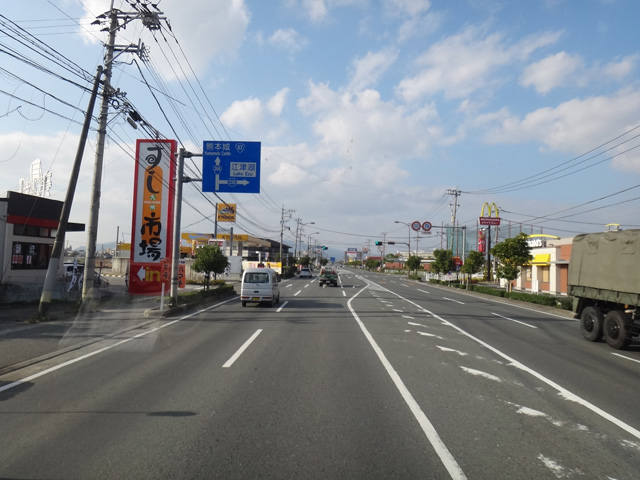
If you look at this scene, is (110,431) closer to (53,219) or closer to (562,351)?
(562,351)

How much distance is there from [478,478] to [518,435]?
4.50ft

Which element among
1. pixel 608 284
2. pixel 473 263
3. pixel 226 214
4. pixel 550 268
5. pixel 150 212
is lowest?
pixel 608 284

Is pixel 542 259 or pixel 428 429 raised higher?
pixel 542 259

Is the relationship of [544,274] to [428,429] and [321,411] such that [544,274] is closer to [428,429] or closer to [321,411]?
[428,429]

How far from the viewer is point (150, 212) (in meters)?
23.6

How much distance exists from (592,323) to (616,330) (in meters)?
1.02

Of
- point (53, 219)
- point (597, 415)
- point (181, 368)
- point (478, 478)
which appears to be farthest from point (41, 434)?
point (53, 219)

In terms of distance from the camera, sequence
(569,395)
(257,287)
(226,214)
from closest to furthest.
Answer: (569,395) → (257,287) → (226,214)

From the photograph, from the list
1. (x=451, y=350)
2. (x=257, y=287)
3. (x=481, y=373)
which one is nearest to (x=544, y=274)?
(x=257, y=287)

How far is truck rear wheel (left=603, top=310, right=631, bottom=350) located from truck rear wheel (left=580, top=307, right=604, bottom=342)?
0.78ft

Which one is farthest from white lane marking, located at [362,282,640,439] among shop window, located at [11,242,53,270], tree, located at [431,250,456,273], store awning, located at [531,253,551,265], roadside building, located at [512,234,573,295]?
tree, located at [431,250,456,273]

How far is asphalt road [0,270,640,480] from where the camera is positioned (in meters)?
4.07

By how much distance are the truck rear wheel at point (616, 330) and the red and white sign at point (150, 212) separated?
1991 cm

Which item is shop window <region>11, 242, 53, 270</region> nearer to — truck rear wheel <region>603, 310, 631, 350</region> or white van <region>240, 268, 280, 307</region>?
white van <region>240, 268, 280, 307</region>
